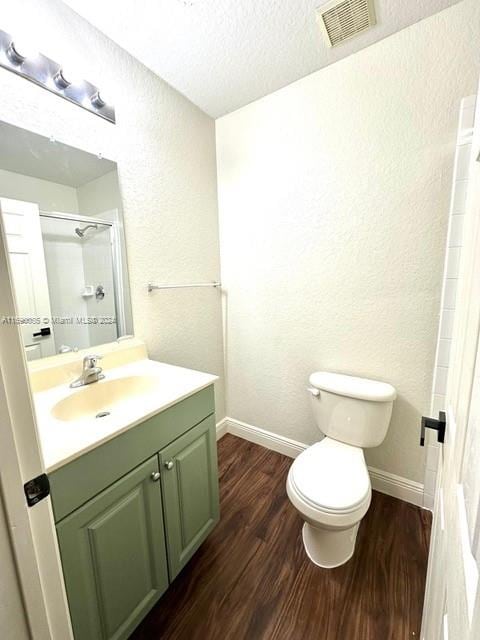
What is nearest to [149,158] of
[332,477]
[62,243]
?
[62,243]

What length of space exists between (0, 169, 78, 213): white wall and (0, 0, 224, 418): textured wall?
0.20 metres

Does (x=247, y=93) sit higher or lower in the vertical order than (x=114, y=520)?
higher

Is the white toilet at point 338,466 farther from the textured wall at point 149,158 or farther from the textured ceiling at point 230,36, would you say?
the textured ceiling at point 230,36

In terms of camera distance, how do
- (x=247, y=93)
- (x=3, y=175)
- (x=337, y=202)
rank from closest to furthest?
(x=3, y=175)
(x=337, y=202)
(x=247, y=93)

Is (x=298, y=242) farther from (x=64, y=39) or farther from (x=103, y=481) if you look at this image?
(x=103, y=481)

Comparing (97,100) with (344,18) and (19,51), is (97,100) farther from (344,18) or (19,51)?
(344,18)

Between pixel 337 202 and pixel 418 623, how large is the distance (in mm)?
1855

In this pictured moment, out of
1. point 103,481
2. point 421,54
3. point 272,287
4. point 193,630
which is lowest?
point 193,630

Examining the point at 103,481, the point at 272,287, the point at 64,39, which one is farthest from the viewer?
the point at 272,287

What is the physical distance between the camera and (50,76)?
3.52 feet

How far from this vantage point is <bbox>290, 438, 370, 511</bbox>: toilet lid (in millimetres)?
1104

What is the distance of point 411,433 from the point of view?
146cm

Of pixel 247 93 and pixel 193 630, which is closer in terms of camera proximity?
pixel 193 630

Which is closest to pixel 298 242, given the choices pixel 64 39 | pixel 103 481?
pixel 64 39
